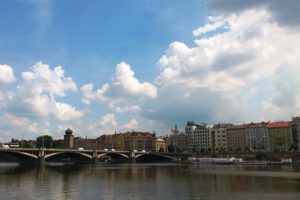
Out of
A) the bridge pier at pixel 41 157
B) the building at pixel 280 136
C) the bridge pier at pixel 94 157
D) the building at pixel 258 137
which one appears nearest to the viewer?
the bridge pier at pixel 41 157

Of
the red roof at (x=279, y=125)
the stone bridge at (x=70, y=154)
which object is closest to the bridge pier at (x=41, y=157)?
the stone bridge at (x=70, y=154)

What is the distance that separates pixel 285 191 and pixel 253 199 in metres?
8.51

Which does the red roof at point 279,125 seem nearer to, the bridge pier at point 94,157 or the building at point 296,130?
the building at point 296,130

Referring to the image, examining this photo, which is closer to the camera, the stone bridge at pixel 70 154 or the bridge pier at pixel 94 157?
the stone bridge at pixel 70 154

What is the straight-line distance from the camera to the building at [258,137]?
192m

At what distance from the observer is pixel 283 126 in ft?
611

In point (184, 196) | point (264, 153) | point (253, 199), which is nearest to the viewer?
point (253, 199)

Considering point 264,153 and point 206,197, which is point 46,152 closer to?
point 264,153

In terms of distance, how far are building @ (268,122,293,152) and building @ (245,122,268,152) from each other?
9.23 ft

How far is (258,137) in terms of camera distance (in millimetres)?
194000

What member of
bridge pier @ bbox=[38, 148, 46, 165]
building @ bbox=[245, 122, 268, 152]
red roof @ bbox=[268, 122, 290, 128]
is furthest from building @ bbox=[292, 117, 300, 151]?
bridge pier @ bbox=[38, 148, 46, 165]

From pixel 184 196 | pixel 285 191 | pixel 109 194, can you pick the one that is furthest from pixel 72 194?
pixel 285 191

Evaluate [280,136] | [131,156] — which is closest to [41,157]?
[131,156]

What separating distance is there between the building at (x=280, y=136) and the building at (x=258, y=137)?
9.23 feet
